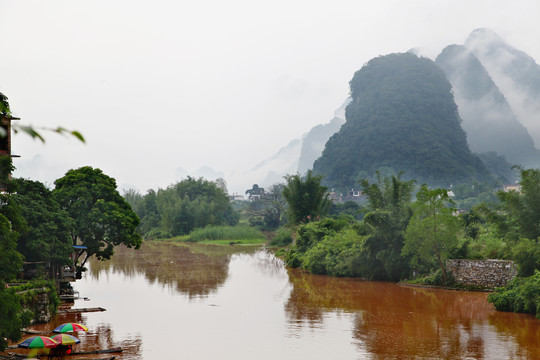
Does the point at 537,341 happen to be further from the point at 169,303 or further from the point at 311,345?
the point at 169,303

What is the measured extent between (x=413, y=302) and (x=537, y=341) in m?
7.56

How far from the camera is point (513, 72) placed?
154625mm

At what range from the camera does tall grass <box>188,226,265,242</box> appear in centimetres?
6762

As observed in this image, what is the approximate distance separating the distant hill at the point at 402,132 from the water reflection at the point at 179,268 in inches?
2799

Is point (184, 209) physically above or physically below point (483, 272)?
above

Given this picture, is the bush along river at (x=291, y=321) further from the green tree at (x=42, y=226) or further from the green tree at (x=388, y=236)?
the green tree at (x=42, y=226)

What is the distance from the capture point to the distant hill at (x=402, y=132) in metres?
118

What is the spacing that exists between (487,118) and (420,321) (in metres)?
137

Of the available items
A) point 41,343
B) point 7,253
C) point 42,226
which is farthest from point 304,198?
point 7,253

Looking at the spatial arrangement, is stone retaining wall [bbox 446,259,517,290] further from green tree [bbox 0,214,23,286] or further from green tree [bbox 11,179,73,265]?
green tree [bbox 0,214,23,286]

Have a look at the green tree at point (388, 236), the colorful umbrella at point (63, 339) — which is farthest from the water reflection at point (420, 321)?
the colorful umbrella at point (63, 339)

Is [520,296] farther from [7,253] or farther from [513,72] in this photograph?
[513,72]

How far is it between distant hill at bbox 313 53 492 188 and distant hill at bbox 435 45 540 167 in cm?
1315

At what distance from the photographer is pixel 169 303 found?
23.4 m
